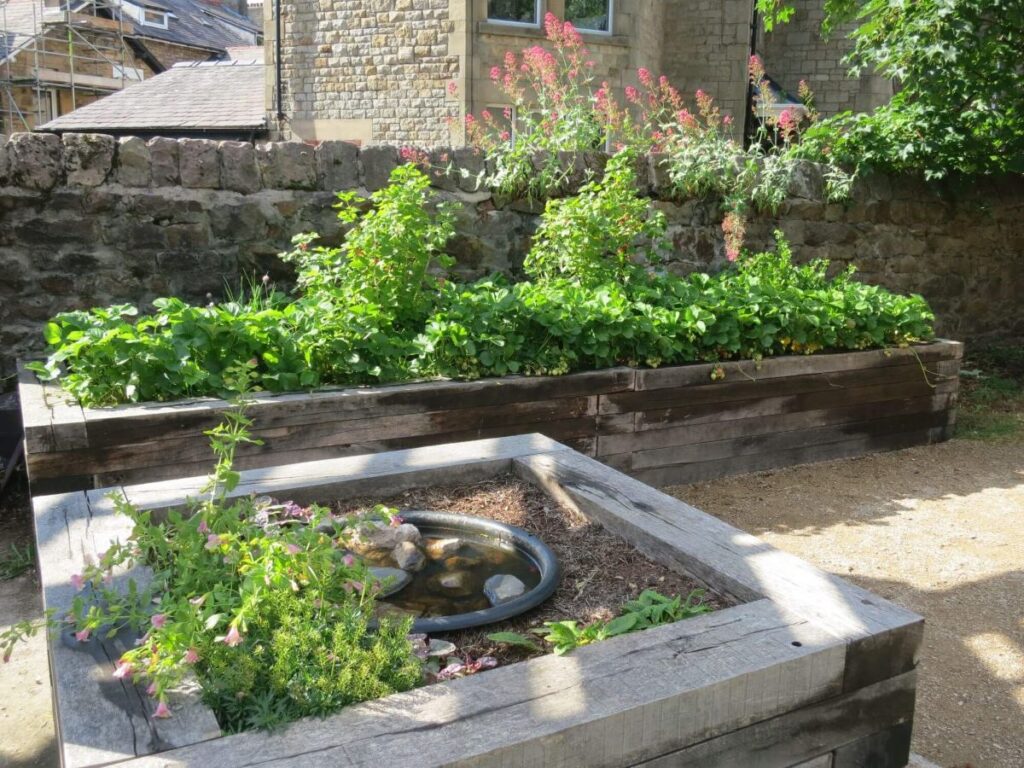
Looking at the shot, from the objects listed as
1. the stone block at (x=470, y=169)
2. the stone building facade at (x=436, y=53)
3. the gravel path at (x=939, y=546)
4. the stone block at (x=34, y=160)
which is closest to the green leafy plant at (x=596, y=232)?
the stone block at (x=470, y=169)

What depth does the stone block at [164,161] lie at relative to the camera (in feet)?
16.7

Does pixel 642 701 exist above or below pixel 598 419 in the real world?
above

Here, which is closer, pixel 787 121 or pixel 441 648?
pixel 441 648

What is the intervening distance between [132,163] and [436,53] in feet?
29.4

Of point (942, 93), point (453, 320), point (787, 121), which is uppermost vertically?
point (942, 93)

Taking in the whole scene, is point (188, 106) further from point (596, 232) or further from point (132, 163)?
point (596, 232)

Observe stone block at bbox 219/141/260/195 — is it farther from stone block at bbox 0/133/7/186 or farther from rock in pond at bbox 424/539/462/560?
rock in pond at bbox 424/539/462/560

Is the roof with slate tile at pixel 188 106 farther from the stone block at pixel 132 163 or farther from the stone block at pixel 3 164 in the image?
the stone block at pixel 3 164

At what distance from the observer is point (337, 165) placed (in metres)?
5.61

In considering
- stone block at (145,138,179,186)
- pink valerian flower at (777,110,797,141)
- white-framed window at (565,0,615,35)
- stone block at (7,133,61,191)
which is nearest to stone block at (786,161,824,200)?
pink valerian flower at (777,110,797,141)

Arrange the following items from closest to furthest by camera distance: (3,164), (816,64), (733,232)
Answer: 1. (3,164)
2. (733,232)
3. (816,64)

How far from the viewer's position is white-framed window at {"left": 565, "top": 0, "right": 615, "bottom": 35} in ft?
46.2

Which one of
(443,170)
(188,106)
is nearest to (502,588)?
(443,170)

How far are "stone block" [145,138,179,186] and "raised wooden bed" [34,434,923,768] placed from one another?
2.99m
